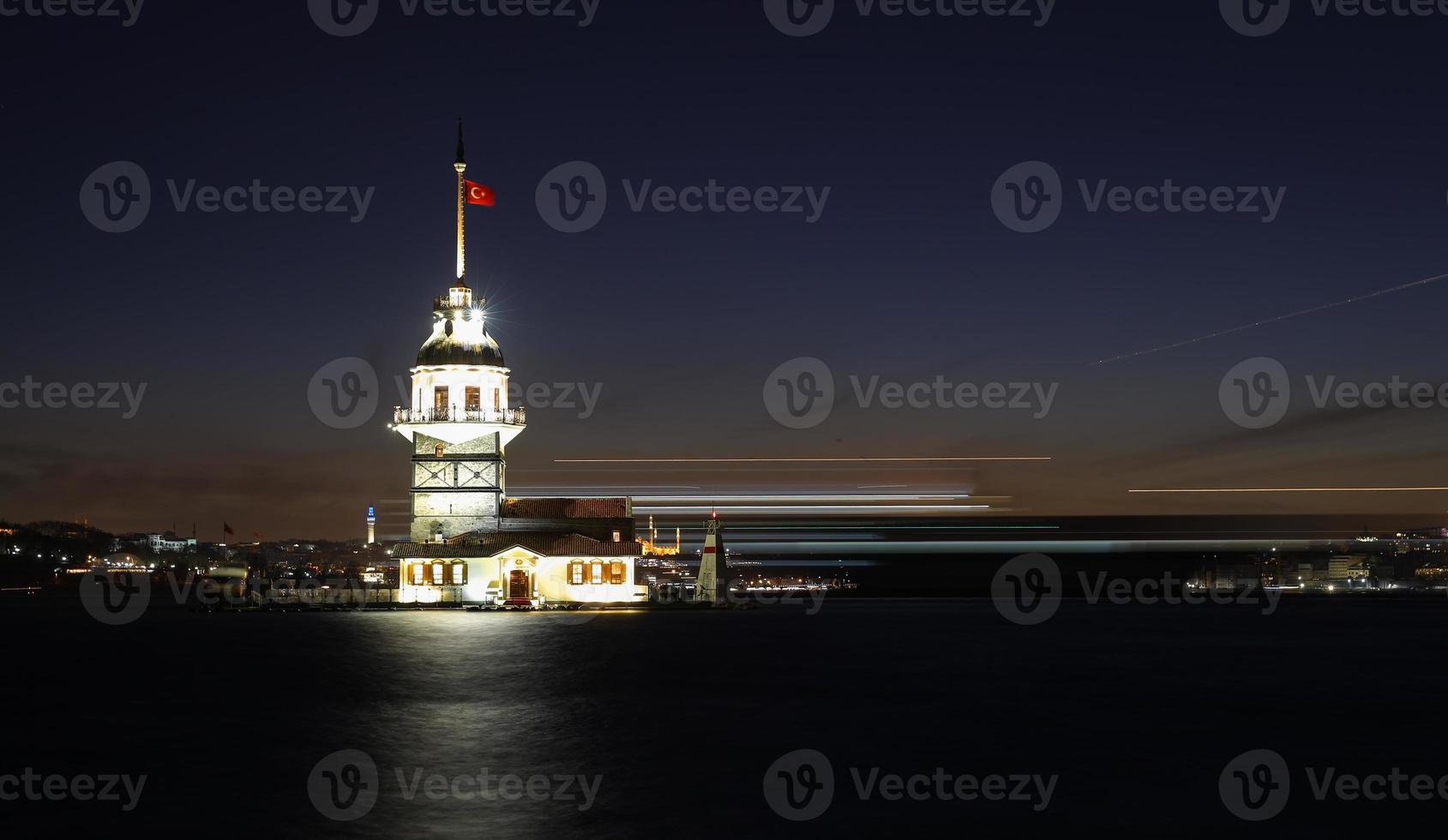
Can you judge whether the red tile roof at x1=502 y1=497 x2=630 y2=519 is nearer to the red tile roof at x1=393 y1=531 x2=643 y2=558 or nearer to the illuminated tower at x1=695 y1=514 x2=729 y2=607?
the red tile roof at x1=393 y1=531 x2=643 y2=558

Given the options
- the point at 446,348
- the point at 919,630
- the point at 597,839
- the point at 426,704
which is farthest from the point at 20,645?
the point at 597,839

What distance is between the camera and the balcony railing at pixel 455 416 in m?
73.6

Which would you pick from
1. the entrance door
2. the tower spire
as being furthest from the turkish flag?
the entrance door

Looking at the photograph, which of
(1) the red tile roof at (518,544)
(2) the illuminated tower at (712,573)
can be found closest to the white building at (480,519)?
(1) the red tile roof at (518,544)

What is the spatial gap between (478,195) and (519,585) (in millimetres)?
22960

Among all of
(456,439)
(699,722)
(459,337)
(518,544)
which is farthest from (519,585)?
(699,722)

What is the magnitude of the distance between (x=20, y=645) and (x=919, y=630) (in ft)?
144

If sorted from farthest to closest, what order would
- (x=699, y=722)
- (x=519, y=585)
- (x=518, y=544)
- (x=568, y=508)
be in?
(x=568, y=508) < (x=519, y=585) < (x=518, y=544) < (x=699, y=722)

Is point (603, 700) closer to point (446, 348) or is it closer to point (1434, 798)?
point (1434, 798)

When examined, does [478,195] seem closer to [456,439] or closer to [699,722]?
[456,439]

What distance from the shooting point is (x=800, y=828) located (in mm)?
20938

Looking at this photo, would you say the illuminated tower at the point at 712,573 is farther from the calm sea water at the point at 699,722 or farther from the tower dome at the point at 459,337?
the tower dome at the point at 459,337

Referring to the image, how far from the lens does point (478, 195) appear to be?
2975 inches

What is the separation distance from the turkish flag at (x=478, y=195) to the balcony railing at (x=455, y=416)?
1212 cm
